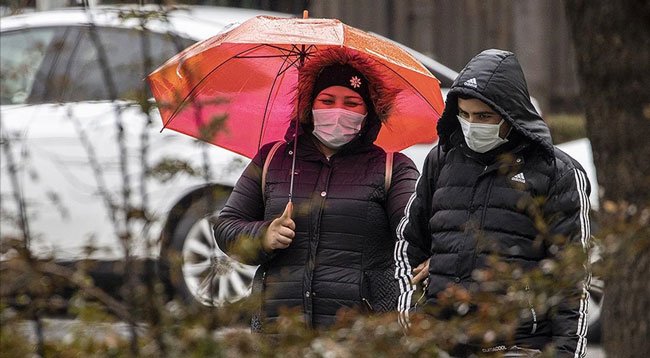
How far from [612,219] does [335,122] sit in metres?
1.80

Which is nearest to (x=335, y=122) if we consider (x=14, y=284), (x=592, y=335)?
(x=14, y=284)

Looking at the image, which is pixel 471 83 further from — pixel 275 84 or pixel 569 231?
pixel 275 84

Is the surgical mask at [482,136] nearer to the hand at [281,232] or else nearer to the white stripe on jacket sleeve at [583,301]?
the white stripe on jacket sleeve at [583,301]

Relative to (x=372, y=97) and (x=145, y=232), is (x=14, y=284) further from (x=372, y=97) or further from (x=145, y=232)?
(x=372, y=97)

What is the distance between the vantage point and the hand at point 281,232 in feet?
15.2

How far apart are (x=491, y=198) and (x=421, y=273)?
14.3 inches

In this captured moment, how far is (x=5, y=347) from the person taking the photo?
2.89 m

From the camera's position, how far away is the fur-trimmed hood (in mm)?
4992

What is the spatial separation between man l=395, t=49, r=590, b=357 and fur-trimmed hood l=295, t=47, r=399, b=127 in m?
0.40

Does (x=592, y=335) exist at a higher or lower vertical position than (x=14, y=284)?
lower

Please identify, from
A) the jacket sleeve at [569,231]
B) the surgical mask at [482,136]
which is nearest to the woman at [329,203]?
the surgical mask at [482,136]

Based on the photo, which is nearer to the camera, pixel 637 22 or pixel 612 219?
pixel 612 219

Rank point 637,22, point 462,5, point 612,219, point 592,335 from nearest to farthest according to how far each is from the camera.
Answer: point 612,219 → point 637,22 → point 592,335 → point 462,5

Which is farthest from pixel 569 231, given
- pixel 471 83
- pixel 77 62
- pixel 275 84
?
pixel 77 62
